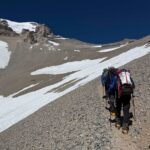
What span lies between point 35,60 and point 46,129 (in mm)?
130082

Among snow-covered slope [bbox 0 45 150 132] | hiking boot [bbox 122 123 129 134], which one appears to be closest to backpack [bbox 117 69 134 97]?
hiking boot [bbox 122 123 129 134]

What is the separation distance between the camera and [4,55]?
555 feet

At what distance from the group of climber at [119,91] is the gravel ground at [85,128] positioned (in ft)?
2.00

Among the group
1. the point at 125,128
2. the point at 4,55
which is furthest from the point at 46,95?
the point at 4,55

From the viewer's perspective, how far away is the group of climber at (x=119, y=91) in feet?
61.3

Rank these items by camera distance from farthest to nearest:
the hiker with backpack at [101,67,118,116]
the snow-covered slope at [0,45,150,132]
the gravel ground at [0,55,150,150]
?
the snow-covered slope at [0,45,150,132] → the hiker with backpack at [101,67,118,116] → the gravel ground at [0,55,150,150]

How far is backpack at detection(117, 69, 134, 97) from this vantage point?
18609 mm

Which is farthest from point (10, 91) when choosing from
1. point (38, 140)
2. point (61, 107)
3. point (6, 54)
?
point (6, 54)

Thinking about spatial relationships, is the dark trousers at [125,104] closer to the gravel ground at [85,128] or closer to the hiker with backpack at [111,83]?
the hiker with backpack at [111,83]

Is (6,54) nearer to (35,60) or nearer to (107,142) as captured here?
(35,60)

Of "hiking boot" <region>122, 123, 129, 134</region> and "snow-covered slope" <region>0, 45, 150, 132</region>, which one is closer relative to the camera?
"hiking boot" <region>122, 123, 129, 134</region>

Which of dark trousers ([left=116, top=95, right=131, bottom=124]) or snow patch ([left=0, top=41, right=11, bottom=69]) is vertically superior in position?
dark trousers ([left=116, top=95, right=131, bottom=124])

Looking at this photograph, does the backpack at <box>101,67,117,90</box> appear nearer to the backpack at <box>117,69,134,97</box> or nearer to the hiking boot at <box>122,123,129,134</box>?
the backpack at <box>117,69,134,97</box>

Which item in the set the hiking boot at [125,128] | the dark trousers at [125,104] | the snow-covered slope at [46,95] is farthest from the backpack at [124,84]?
the snow-covered slope at [46,95]
